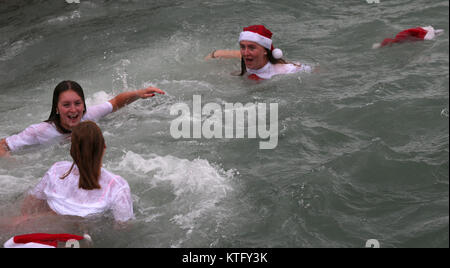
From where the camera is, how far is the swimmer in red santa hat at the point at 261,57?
7750mm

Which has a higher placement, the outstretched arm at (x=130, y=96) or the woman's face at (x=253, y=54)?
the woman's face at (x=253, y=54)

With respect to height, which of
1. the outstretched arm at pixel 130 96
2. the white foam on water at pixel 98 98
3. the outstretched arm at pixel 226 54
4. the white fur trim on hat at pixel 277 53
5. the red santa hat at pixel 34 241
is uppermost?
the white fur trim on hat at pixel 277 53

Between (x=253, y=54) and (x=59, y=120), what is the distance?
2.73 m

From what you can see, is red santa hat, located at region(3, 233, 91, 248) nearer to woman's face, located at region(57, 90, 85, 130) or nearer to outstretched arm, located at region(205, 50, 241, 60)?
woman's face, located at region(57, 90, 85, 130)

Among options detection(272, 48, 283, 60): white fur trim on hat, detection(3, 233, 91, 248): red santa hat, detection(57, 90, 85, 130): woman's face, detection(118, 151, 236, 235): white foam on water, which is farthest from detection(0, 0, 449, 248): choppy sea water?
detection(3, 233, 91, 248): red santa hat

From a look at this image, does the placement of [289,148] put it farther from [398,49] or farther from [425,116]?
[398,49]

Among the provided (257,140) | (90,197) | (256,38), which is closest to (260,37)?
(256,38)

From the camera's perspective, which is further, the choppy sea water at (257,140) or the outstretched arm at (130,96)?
the outstretched arm at (130,96)

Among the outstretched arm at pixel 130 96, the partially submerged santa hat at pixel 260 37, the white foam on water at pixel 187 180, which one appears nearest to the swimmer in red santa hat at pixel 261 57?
the partially submerged santa hat at pixel 260 37

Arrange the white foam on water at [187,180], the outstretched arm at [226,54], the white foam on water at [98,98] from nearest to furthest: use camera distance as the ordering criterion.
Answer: the white foam on water at [187,180] → the white foam on water at [98,98] → the outstretched arm at [226,54]

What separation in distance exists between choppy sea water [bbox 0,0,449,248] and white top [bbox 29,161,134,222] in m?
0.13

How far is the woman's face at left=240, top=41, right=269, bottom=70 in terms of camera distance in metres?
7.75

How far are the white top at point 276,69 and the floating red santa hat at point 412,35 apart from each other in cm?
108

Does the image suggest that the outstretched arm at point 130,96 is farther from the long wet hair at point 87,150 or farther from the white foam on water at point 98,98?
the long wet hair at point 87,150
